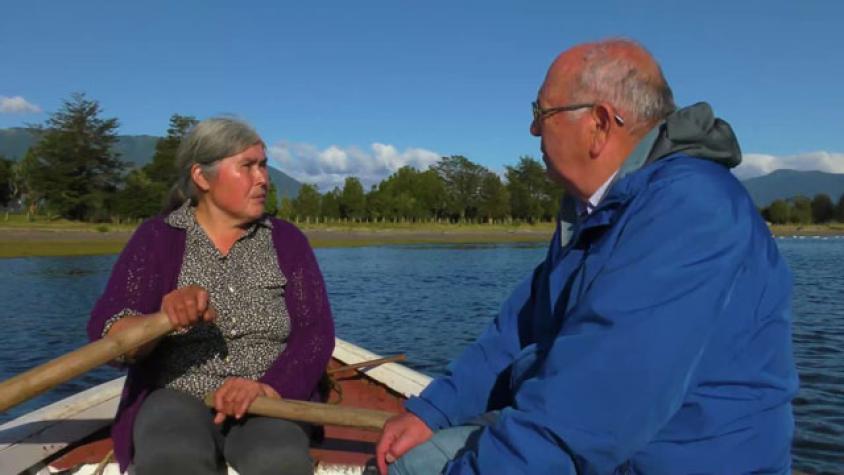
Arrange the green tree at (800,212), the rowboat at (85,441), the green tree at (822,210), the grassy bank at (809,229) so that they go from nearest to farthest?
the rowboat at (85,441) < the grassy bank at (809,229) < the green tree at (800,212) < the green tree at (822,210)

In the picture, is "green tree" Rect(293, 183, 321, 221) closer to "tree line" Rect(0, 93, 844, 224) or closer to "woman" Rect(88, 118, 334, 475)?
"tree line" Rect(0, 93, 844, 224)

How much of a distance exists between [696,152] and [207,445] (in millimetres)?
2248

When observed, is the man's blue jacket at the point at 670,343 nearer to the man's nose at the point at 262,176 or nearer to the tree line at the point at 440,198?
the man's nose at the point at 262,176

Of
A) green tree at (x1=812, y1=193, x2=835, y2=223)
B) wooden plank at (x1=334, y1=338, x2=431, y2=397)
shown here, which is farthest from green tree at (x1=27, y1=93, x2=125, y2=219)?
green tree at (x1=812, y1=193, x2=835, y2=223)

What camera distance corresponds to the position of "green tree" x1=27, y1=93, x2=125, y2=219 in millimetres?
61531

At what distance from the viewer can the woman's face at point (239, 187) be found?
3.57m

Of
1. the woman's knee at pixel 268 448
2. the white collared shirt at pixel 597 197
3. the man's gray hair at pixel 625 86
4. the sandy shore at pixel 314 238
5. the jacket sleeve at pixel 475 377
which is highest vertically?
the man's gray hair at pixel 625 86

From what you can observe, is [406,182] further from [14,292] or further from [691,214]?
[691,214]

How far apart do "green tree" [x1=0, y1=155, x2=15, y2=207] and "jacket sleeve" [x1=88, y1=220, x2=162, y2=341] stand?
8485 cm

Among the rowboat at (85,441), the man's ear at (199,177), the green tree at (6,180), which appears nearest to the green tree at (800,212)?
the green tree at (6,180)

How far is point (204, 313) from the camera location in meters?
2.93

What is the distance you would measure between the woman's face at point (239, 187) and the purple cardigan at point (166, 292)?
0.23 metres

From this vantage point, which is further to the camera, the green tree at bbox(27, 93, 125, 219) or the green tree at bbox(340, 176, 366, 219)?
the green tree at bbox(340, 176, 366, 219)

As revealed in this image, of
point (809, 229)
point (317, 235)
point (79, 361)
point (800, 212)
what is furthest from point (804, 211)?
point (79, 361)
